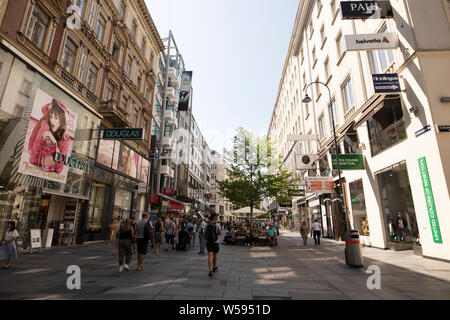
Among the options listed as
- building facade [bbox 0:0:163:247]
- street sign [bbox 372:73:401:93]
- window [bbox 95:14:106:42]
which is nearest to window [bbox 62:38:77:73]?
building facade [bbox 0:0:163:247]

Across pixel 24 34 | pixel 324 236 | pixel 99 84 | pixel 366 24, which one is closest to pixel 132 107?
pixel 99 84

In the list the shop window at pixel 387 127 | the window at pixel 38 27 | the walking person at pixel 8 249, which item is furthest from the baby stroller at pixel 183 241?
the window at pixel 38 27

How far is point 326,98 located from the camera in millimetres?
21688

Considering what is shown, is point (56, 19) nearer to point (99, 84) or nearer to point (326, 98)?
point (99, 84)

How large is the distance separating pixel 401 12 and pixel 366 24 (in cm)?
371

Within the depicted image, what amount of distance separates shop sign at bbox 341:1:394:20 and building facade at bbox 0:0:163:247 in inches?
592

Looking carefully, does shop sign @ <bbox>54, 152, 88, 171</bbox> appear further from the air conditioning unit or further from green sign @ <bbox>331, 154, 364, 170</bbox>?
the air conditioning unit

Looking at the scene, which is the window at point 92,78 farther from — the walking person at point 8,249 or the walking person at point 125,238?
the walking person at point 125,238

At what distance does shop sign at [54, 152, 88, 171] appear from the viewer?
13133 mm

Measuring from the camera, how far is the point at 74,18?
14.8 metres

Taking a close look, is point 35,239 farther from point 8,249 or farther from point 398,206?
point 398,206
